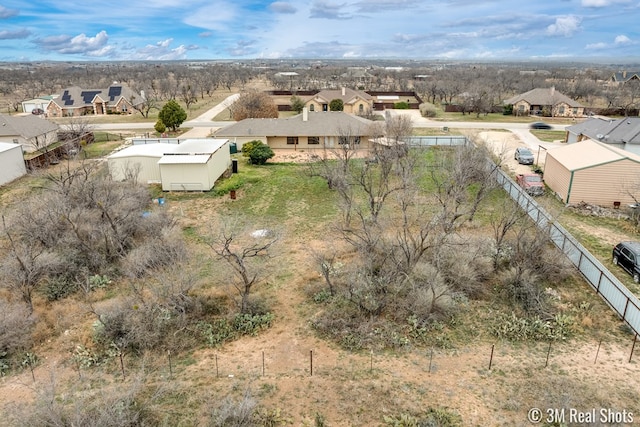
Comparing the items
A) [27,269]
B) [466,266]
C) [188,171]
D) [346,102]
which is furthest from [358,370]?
[346,102]

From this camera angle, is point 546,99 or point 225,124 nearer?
point 225,124

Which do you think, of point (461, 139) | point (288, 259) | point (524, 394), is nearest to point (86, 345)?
point (288, 259)

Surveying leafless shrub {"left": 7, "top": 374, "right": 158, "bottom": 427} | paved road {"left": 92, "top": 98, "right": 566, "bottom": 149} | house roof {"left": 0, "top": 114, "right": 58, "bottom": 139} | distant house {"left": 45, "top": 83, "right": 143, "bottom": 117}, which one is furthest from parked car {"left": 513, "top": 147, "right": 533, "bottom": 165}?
distant house {"left": 45, "top": 83, "right": 143, "bottom": 117}

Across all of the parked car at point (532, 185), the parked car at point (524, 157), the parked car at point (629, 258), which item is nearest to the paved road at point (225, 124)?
the parked car at point (524, 157)

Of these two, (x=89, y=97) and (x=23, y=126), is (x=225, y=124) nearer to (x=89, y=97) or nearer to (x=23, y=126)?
(x=23, y=126)

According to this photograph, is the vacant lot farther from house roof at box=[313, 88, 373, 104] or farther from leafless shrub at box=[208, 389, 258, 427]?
house roof at box=[313, 88, 373, 104]

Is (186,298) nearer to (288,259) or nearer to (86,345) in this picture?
(86,345)
